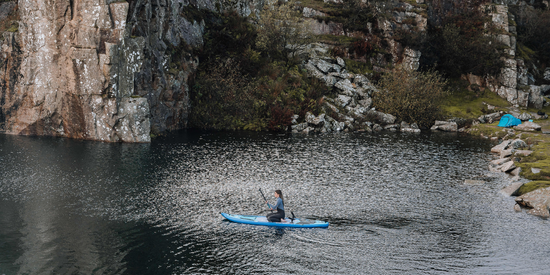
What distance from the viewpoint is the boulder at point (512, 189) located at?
33.6 metres

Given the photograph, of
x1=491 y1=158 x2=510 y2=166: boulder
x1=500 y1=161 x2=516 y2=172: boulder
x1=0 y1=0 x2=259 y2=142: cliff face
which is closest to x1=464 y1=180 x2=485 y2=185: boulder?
x1=500 y1=161 x2=516 y2=172: boulder

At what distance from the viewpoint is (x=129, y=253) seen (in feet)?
70.9

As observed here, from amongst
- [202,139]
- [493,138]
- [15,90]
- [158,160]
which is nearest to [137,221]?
[158,160]

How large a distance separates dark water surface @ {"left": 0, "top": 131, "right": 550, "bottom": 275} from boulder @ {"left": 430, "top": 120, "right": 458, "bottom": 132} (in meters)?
21.2

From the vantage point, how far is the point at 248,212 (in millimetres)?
28984

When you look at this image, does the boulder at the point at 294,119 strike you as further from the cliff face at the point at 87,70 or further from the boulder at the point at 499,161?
the boulder at the point at 499,161

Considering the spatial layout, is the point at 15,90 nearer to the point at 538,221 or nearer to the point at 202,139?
the point at 202,139

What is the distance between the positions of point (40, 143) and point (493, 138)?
5765 cm

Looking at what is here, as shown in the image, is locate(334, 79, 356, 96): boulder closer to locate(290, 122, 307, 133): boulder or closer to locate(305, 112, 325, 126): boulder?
locate(305, 112, 325, 126): boulder

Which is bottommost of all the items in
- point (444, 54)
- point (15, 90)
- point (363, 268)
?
point (363, 268)

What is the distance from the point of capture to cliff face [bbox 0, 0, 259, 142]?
50.9 m

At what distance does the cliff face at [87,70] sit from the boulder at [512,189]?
3777cm

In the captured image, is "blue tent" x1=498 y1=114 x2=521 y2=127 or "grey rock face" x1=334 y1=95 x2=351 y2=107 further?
"grey rock face" x1=334 y1=95 x2=351 y2=107

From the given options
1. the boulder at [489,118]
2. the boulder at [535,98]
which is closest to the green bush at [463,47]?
the boulder at [535,98]
